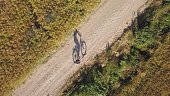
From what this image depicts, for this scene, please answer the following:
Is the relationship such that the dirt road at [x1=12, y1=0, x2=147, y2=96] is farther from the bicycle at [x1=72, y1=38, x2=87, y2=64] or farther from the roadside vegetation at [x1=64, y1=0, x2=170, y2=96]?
the roadside vegetation at [x1=64, y1=0, x2=170, y2=96]

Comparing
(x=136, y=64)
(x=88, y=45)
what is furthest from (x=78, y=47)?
(x=136, y=64)

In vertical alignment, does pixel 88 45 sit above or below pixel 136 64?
above

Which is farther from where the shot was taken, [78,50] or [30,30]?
[30,30]

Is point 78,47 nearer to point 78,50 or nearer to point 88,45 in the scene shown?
point 78,50

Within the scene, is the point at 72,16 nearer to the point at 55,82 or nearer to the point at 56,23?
the point at 56,23

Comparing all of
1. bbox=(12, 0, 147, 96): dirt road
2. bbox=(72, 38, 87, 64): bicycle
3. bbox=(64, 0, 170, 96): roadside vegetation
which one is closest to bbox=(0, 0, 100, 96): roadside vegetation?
bbox=(12, 0, 147, 96): dirt road

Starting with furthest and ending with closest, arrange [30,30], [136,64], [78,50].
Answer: [30,30] → [78,50] → [136,64]
